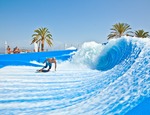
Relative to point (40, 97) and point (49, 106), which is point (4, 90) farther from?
point (49, 106)

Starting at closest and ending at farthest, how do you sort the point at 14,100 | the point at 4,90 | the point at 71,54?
the point at 14,100
the point at 4,90
the point at 71,54

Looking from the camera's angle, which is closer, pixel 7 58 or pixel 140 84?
pixel 140 84

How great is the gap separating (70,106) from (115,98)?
3.64 feet

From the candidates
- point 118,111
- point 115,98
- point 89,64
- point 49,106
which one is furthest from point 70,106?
point 89,64

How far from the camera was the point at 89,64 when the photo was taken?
51.4ft

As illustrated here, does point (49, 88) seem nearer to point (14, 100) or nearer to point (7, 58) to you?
point (14, 100)

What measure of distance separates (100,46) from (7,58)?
6665 millimetres

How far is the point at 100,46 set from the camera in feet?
55.6

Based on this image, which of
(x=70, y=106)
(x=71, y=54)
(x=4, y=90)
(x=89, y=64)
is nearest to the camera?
(x=70, y=106)

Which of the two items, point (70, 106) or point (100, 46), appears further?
point (100, 46)

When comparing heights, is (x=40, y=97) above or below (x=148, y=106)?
below

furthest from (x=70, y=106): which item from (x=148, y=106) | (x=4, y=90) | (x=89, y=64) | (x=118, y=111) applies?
(x=89, y=64)

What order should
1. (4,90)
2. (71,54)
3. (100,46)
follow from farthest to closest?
(71,54)
(100,46)
(4,90)

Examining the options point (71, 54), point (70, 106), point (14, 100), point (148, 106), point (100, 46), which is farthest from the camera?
point (71, 54)
